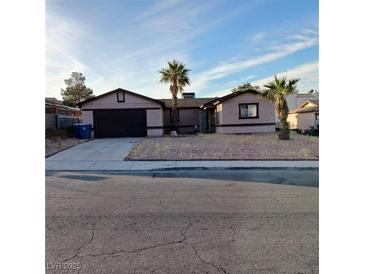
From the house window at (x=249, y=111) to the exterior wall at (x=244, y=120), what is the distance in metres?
0.25

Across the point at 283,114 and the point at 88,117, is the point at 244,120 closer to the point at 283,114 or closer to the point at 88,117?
the point at 283,114

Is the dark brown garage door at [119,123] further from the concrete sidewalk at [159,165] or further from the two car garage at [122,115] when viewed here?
the concrete sidewalk at [159,165]

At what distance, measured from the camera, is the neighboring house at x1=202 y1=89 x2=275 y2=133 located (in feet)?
76.9

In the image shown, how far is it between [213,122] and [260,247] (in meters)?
23.5

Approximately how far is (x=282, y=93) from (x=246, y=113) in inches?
269

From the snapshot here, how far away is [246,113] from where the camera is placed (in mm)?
23672

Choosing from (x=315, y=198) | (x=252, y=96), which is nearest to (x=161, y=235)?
(x=315, y=198)

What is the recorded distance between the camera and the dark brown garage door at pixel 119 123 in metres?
22.5

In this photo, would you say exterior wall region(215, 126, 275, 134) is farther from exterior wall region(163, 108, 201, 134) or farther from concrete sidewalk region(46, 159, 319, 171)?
concrete sidewalk region(46, 159, 319, 171)

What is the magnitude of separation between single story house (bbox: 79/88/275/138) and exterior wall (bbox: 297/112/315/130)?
658 cm

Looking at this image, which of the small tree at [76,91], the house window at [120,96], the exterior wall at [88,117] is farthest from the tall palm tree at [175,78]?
the small tree at [76,91]

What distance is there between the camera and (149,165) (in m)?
9.99

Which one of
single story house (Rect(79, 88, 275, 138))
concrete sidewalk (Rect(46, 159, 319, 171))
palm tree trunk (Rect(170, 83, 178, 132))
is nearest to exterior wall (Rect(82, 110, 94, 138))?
single story house (Rect(79, 88, 275, 138))
